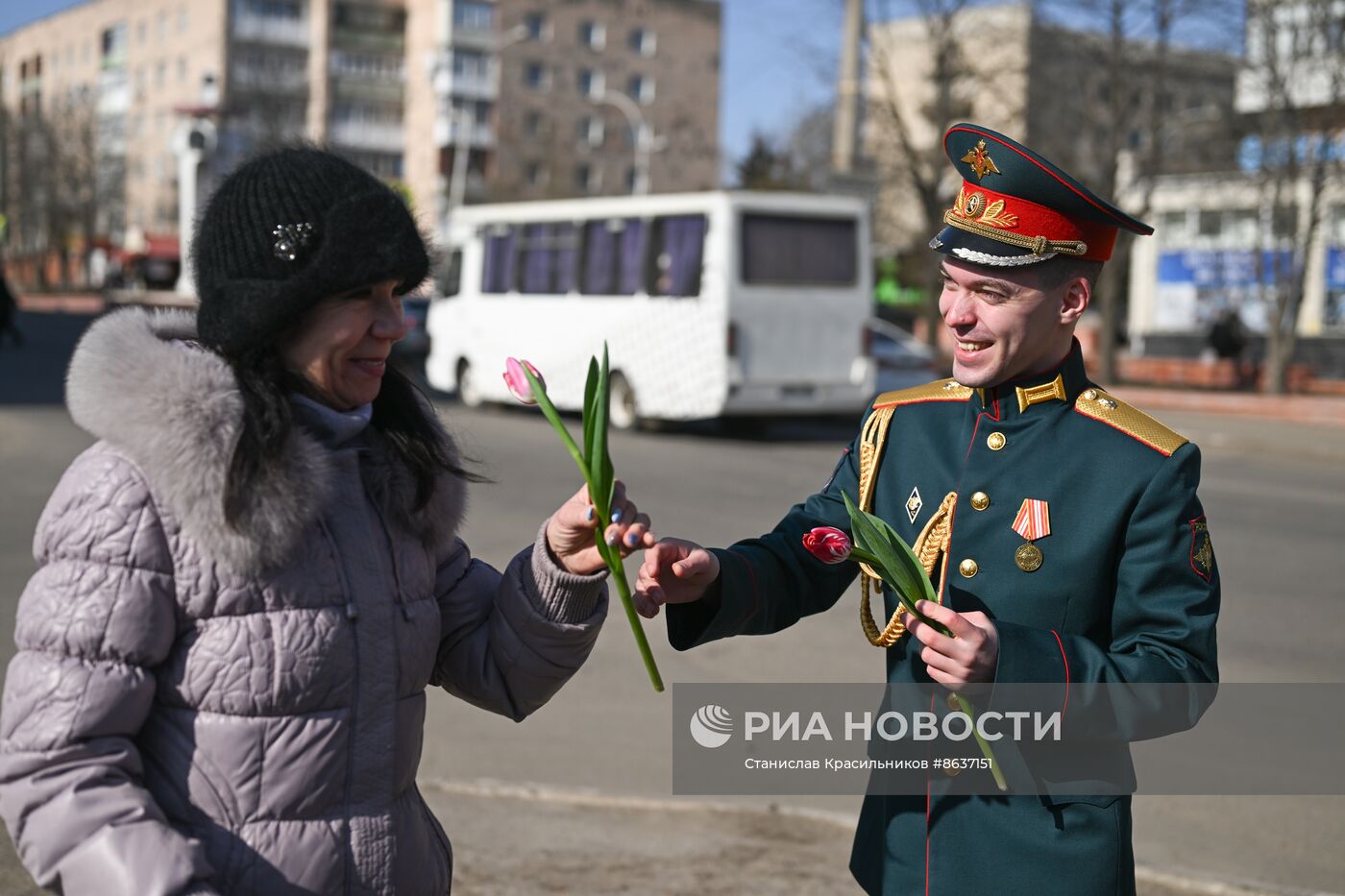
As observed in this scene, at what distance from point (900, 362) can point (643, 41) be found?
68180 mm

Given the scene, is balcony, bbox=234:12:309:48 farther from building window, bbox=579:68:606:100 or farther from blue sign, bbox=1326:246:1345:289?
blue sign, bbox=1326:246:1345:289

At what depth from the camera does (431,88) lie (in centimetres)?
8269

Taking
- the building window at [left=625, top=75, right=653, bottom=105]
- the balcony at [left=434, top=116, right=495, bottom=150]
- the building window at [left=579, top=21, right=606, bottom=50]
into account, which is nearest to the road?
the balcony at [left=434, top=116, right=495, bottom=150]

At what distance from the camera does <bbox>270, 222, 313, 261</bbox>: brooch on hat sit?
224cm

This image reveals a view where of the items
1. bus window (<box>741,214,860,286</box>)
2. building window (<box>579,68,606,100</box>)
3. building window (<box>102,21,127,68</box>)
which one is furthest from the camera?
building window (<box>102,21,127,68</box>)

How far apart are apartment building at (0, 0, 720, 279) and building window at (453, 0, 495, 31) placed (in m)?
0.12

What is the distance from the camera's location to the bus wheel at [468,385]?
864 inches

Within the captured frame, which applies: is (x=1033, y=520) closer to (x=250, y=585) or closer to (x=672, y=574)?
(x=672, y=574)

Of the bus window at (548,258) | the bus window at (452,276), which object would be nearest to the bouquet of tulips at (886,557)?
the bus window at (548,258)

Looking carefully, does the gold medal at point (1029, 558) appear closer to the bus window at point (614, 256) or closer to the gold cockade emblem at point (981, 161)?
the gold cockade emblem at point (981, 161)

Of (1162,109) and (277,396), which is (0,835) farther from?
(1162,109)

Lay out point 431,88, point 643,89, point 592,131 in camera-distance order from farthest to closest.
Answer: point 643,89 < point 592,131 < point 431,88

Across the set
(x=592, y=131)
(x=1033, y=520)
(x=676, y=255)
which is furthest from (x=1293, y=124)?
(x=592, y=131)

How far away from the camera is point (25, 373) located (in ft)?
79.3
